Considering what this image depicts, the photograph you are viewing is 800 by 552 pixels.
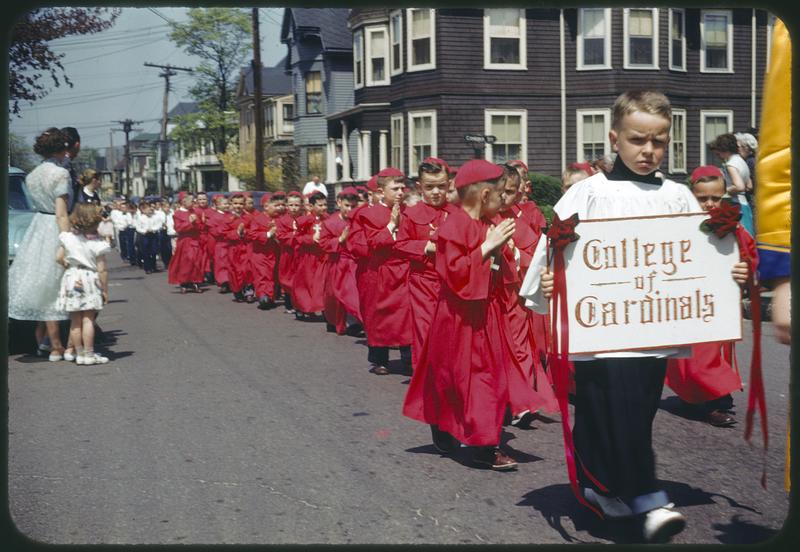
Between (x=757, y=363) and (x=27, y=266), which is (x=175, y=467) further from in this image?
(x=27, y=266)

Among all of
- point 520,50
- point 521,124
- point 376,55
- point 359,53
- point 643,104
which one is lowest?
point 643,104

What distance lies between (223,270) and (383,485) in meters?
13.5

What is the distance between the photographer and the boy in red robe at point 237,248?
17.6 meters

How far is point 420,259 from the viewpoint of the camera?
26.6 ft

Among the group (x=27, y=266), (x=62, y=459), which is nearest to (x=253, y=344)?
(x=27, y=266)

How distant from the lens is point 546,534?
472 centimetres

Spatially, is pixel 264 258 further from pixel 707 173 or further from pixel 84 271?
pixel 707 173

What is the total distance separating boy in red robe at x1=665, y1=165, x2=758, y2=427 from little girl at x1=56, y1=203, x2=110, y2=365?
5.71 meters

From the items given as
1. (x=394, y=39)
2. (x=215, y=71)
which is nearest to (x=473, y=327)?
(x=394, y=39)

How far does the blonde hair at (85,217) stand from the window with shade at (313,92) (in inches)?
1464

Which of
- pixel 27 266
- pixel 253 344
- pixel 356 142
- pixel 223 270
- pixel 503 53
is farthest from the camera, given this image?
pixel 356 142

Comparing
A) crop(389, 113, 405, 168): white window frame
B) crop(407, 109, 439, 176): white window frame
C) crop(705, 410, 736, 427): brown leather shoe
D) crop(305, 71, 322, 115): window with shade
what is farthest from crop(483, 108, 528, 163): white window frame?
crop(705, 410, 736, 427): brown leather shoe

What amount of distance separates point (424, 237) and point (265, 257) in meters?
8.45

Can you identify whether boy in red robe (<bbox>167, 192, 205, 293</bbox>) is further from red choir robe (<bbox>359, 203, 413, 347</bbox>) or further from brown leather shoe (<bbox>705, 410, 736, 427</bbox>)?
brown leather shoe (<bbox>705, 410, 736, 427</bbox>)
